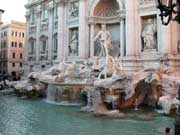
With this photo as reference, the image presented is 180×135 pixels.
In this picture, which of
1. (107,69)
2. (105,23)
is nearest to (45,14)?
(105,23)

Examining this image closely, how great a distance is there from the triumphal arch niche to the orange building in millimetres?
29005

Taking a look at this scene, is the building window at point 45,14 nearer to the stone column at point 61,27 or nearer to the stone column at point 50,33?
the stone column at point 50,33

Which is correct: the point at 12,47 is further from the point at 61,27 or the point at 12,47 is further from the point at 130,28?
the point at 130,28

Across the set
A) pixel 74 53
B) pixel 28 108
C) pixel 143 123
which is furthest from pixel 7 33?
pixel 143 123

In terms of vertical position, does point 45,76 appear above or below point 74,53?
below

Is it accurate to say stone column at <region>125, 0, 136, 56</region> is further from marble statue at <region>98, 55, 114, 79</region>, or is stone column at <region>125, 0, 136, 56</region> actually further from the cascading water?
the cascading water

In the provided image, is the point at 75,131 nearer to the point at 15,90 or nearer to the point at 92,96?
the point at 92,96

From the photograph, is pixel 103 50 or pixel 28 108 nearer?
pixel 28 108

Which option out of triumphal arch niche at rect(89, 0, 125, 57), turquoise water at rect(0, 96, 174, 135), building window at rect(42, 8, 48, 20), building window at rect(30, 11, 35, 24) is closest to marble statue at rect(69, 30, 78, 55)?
triumphal arch niche at rect(89, 0, 125, 57)

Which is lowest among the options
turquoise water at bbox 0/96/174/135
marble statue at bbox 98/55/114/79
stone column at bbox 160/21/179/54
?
turquoise water at bbox 0/96/174/135

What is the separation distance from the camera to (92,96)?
13367 mm

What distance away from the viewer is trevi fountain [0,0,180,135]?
34.1 feet

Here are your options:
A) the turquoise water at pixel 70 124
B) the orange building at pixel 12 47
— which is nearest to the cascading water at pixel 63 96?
the turquoise water at pixel 70 124

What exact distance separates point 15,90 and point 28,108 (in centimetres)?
632
